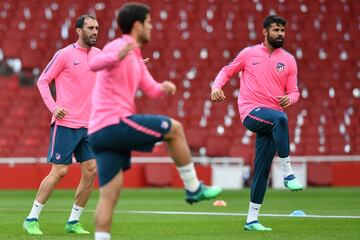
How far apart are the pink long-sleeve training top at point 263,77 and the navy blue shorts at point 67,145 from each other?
1.56 meters

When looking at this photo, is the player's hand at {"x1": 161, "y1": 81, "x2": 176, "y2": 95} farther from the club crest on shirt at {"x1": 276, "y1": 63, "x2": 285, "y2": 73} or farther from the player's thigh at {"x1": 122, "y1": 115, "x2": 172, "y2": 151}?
the club crest on shirt at {"x1": 276, "y1": 63, "x2": 285, "y2": 73}

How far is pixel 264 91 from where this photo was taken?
962 cm

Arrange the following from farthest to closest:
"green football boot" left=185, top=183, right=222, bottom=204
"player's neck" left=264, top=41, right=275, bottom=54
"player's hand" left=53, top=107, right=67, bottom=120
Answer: "player's neck" left=264, top=41, right=275, bottom=54
"player's hand" left=53, top=107, right=67, bottom=120
"green football boot" left=185, top=183, right=222, bottom=204

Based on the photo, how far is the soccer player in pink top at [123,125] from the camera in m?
6.20

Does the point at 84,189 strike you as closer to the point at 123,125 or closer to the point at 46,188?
the point at 46,188

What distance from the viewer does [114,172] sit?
20.7ft

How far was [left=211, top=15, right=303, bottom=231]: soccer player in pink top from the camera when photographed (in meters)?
9.49

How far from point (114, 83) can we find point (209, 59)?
62.1ft

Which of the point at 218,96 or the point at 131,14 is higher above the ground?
the point at 131,14

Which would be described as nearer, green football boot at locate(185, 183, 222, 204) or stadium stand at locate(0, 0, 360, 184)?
green football boot at locate(185, 183, 222, 204)

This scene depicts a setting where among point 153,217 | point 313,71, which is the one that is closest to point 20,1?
point 313,71

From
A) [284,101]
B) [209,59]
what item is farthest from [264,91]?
[209,59]

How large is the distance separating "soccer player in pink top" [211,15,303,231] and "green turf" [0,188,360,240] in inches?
24.4

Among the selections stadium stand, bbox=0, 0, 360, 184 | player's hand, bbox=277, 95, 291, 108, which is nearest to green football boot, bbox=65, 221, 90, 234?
player's hand, bbox=277, 95, 291, 108
